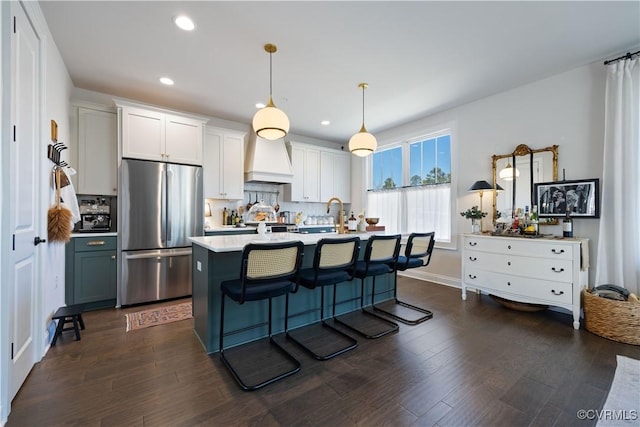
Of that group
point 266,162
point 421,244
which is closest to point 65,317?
point 266,162

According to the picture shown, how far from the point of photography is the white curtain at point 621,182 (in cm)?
274

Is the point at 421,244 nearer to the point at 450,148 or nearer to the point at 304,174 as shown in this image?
the point at 450,148

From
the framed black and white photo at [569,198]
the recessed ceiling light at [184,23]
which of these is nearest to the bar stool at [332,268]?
the recessed ceiling light at [184,23]

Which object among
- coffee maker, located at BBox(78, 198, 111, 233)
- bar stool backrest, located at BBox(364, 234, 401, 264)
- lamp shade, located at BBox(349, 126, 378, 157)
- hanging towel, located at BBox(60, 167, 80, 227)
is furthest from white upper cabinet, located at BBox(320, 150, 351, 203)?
hanging towel, located at BBox(60, 167, 80, 227)

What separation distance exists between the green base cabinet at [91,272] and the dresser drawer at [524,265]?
4745 millimetres

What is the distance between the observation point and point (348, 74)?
3334mm

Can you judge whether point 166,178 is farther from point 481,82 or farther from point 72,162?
point 481,82

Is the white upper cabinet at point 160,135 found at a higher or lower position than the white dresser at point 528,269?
higher

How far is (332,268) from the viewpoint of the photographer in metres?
2.44

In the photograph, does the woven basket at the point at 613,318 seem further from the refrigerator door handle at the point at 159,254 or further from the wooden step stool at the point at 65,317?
the wooden step stool at the point at 65,317

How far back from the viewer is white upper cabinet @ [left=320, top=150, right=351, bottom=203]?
5965mm

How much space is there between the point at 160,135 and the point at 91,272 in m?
1.98
